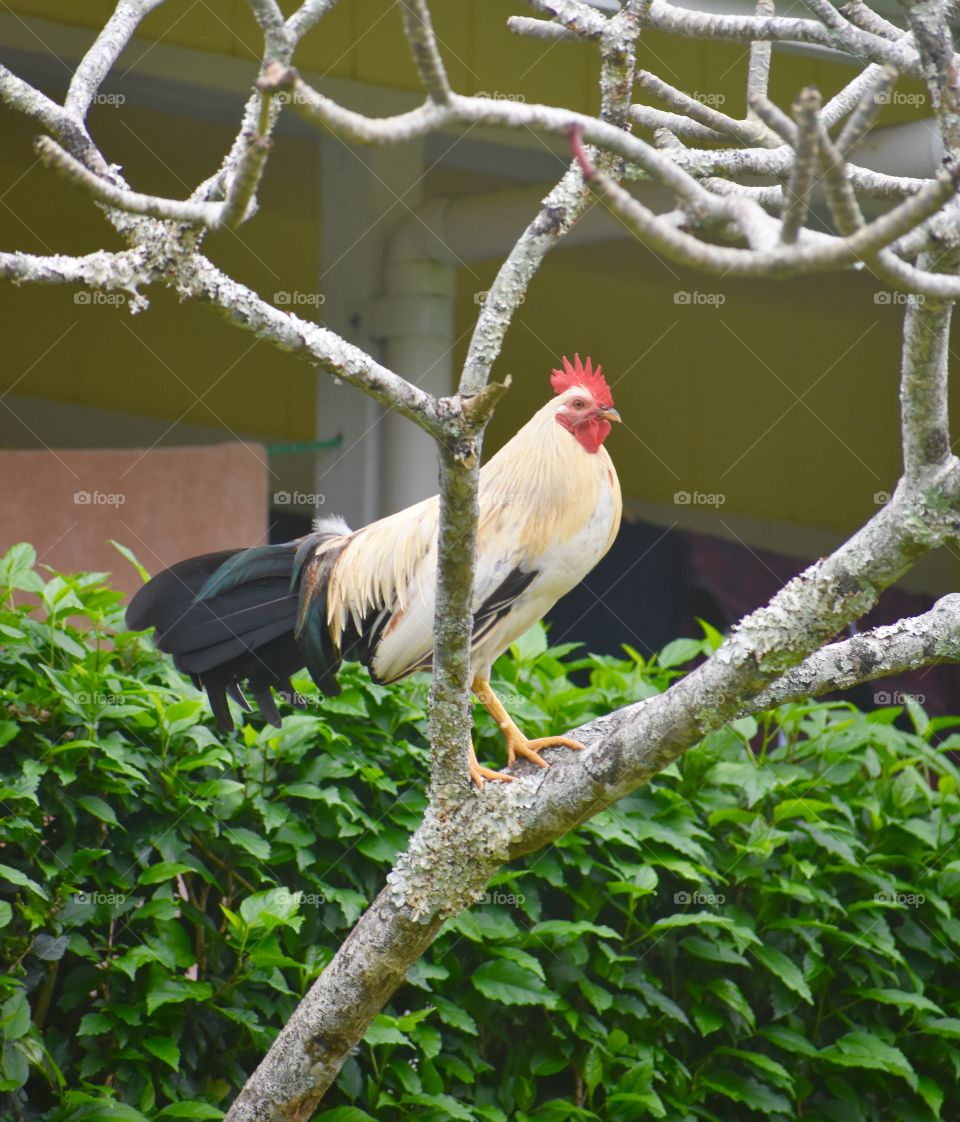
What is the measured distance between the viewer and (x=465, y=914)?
3.24 meters

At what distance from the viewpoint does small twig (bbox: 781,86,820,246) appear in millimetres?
1143

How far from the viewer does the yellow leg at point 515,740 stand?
2.87 m

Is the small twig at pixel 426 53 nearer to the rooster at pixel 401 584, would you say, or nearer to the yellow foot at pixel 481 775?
the yellow foot at pixel 481 775

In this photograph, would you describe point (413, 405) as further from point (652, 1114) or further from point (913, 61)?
point (652, 1114)

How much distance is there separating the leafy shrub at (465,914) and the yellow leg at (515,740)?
33 cm

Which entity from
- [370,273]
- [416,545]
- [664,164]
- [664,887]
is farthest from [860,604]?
[370,273]

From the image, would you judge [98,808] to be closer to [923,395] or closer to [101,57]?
[101,57]

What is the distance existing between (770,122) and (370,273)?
3.93 meters

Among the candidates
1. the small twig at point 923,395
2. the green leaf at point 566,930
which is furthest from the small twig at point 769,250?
the green leaf at point 566,930

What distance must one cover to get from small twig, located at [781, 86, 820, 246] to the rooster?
1.71m

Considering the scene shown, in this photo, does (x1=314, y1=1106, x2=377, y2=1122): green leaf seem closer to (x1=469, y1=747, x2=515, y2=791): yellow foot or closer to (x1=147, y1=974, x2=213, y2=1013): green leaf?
(x1=147, y1=974, x2=213, y2=1013): green leaf

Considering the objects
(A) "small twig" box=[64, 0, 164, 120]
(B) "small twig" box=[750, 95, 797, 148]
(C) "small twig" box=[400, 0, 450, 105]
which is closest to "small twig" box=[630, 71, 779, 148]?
(A) "small twig" box=[64, 0, 164, 120]

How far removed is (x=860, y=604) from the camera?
2018 mm

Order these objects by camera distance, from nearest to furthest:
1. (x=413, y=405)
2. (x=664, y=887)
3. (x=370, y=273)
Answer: (x=413, y=405), (x=664, y=887), (x=370, y=273)
